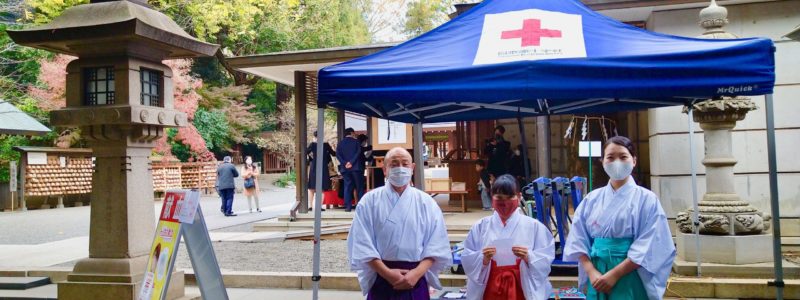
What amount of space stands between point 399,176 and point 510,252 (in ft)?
2.94

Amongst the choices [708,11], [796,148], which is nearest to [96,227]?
[708,11]

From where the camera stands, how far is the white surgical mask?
3.90 metres

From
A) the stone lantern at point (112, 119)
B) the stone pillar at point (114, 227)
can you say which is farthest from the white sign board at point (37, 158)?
the stone pillar at point (114, 227)

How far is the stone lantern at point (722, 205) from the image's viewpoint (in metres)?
6.31

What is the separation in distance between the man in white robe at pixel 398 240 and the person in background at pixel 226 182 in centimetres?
1128

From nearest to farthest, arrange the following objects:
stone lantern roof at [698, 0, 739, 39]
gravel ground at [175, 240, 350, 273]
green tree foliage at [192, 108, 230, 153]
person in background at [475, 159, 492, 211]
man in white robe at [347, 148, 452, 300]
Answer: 1. man in white robe at [347, 148, 452, 300]
2. stone lantern roof at [698, 0, 739, 39]
3. gravel ground at [175, 240, 350, 273]
4. person in background at [475, 159, 492, 211]
5. green tree foliage at [192, 108, 230, 153]

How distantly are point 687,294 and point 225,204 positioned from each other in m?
11.9

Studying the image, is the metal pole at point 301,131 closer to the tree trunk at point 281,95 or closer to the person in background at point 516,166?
the person in background at point 516,166

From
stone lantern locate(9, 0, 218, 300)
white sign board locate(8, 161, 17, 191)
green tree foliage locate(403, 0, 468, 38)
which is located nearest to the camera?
stone lantern locate(9, 0, 218, 300)

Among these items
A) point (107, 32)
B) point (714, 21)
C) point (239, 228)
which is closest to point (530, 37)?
point (714, 21)

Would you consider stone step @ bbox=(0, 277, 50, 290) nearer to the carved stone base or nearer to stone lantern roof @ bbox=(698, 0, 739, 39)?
the carved stone base

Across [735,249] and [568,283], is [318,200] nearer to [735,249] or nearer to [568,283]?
[568,283]

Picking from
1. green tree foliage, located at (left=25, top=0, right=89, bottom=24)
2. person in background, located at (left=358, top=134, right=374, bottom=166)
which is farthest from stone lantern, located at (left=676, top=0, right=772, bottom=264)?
green tree foliage, located at (left=25, top=0, right=89, bottom=24)

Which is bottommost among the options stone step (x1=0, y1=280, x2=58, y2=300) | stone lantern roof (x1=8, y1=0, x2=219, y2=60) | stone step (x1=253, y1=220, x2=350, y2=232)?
stone step (x1=0, y1=280, x2=58, y2=300)
